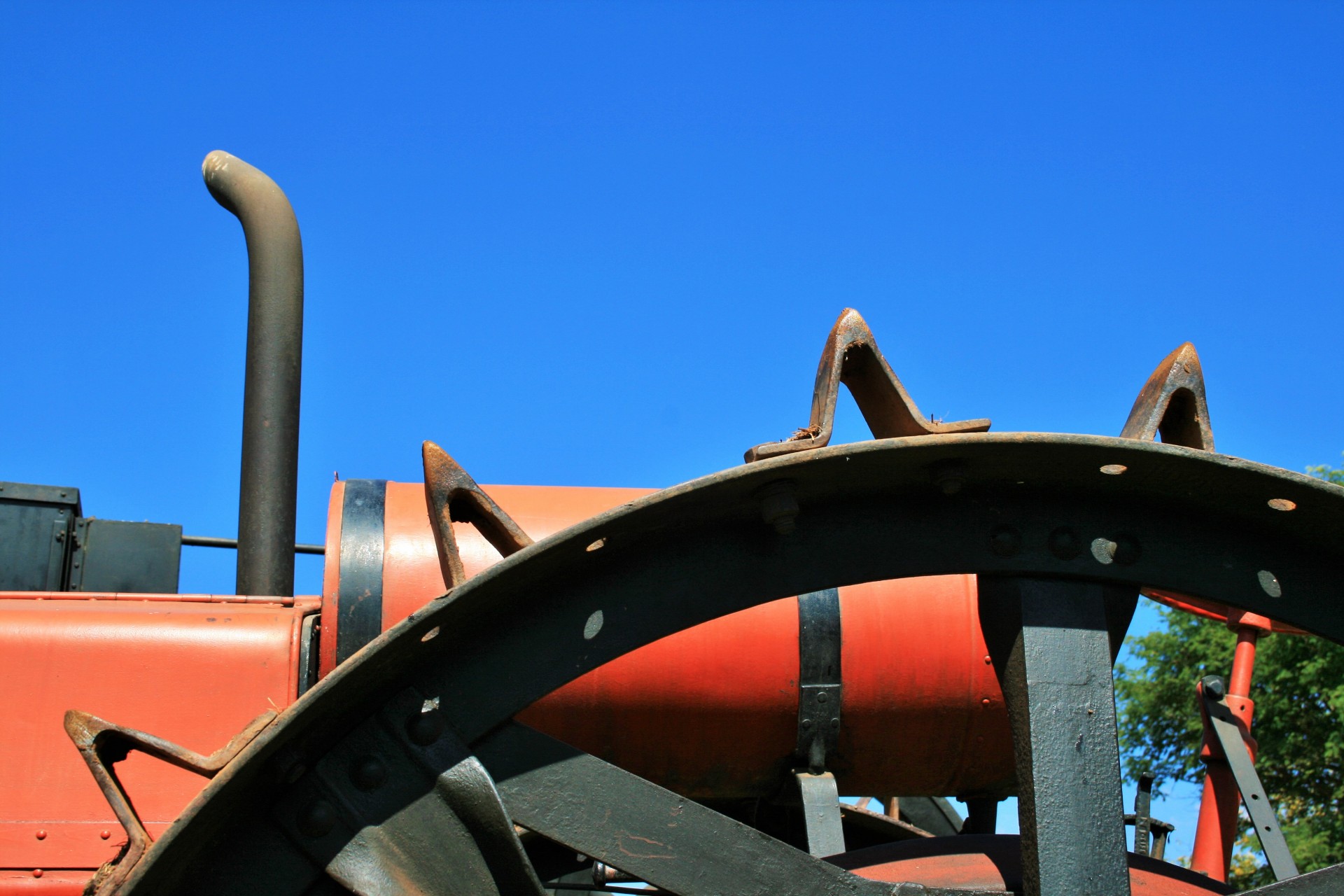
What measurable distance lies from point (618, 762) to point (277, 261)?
2.16 m

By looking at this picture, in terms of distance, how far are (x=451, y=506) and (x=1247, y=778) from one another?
3.16 meters

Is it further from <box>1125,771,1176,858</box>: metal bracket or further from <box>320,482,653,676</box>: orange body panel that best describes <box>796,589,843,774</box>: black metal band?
<box>1125,771,1176,858</box>: metal bracket

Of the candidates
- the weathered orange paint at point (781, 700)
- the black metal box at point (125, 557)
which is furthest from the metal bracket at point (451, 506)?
the black metal box at point (125, 557)

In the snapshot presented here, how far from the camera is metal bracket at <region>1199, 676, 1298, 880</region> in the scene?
3.81 metres

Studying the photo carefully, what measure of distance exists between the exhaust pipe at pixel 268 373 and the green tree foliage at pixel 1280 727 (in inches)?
682

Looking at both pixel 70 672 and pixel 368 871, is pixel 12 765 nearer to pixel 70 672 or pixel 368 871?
pixel 70 672

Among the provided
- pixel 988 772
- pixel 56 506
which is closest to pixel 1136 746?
pixel 988 772

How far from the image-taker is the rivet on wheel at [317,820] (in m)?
1.99

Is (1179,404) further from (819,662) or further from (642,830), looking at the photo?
(819,662)

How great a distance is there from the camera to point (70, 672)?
9.55 feet

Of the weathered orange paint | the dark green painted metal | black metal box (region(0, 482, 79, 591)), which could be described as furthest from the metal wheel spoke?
black metal box (region(0, 482, 79, 591))

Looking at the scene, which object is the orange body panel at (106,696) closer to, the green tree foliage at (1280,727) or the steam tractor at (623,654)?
the steam tractor at (623,654)

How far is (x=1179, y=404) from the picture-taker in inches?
88.5

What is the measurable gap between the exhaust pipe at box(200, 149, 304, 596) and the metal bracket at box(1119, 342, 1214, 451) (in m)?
2.77
